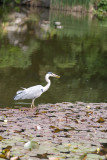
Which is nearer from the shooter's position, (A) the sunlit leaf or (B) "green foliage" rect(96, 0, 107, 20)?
(A) the sunlit leaf

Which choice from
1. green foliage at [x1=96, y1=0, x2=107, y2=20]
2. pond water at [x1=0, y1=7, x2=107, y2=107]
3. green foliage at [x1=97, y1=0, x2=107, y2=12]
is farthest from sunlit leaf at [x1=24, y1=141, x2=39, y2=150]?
green foliage at [x1=96, y1=0, x2=107, y2=20]

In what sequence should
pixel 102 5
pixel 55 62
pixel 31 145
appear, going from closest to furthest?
pixel 31 145, pixel 55 62, pixel 102 5

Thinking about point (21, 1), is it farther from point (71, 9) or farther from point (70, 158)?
point (70, 158)

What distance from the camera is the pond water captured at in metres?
11.0

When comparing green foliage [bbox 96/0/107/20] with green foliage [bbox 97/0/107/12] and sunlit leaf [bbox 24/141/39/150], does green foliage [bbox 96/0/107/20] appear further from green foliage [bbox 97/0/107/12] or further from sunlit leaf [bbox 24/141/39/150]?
sunlit leaf [bbox 24/141/39/150]

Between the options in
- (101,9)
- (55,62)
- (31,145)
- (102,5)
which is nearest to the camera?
(31,145)

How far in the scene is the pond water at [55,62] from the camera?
11.0 m

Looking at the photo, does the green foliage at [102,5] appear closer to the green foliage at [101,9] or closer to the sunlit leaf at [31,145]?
the green foliage at [101,9]

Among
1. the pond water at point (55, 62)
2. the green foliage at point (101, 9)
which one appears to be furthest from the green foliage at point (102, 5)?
the pond water at point (55, 62)

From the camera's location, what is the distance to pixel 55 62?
16391mm

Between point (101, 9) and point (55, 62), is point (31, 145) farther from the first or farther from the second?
point (101, 9)

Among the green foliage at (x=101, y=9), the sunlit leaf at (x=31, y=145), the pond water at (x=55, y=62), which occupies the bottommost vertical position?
the pond water at (x=55, y=62)

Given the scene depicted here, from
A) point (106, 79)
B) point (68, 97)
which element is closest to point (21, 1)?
point (106, 79)

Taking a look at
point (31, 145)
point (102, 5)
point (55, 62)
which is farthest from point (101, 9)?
point (31, 145)
